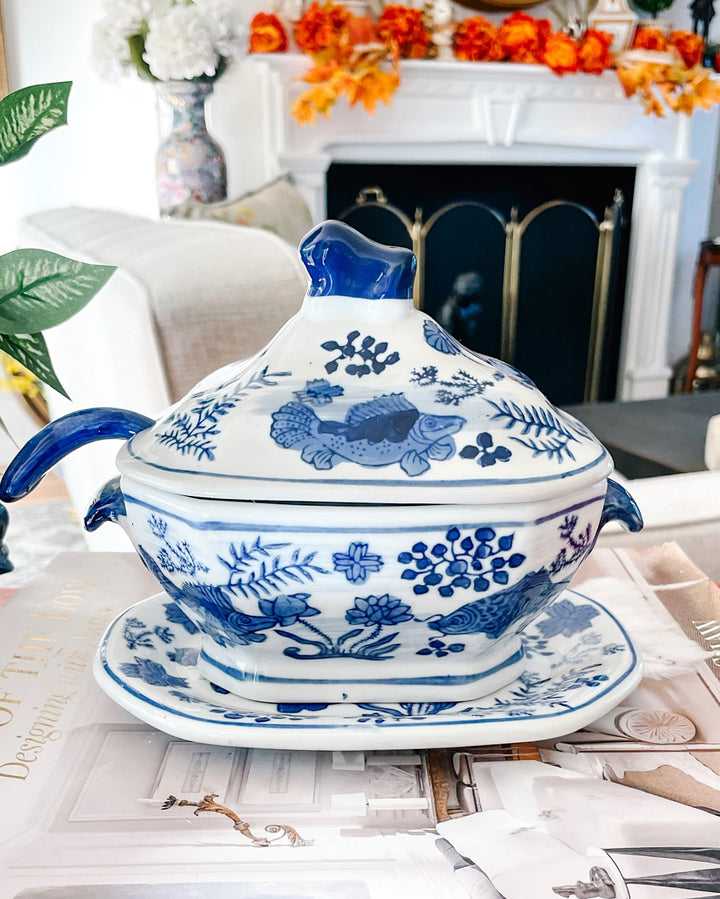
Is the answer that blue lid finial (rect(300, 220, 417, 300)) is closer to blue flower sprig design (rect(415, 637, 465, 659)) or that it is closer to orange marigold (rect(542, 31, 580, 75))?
blue flower sprig design (rect(415, 637, 465, 659))

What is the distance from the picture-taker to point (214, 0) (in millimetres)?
1938

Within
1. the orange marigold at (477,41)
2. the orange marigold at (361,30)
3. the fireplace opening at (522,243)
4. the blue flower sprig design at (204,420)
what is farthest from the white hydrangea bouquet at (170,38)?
the blue flower sprig design at (204,420)

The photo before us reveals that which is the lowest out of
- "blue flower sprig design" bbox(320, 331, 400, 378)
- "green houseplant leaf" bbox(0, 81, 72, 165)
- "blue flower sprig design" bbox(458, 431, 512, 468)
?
"blue flower sprig design" bbox(458, 431, 512, 468)

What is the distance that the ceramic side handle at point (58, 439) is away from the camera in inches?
17.4

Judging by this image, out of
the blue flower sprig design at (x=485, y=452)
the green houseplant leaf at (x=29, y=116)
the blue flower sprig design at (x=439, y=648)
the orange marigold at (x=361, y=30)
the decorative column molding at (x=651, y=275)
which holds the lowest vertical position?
the decorative column molding at (x=651, y=275)

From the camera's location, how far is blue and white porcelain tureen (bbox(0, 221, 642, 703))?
38 cm

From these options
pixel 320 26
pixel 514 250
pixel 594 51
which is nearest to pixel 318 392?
pixel 320 26

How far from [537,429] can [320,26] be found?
2.43 meters

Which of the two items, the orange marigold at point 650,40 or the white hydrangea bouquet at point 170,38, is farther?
the orange marigold at point 650,40

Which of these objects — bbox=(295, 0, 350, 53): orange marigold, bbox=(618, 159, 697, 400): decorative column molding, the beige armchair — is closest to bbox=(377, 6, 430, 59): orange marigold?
bbox=(295, 0, 350, 53): orange marigold

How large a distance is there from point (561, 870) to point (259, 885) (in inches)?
4.4

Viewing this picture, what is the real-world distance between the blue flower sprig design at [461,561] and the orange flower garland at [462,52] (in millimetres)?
2359

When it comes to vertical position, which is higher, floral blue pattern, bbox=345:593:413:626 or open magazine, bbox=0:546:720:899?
floral blue pattern, bbox=345:593:413:626

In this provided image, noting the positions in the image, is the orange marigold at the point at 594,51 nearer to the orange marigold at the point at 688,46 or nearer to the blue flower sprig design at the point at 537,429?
the orange marigold at the point at 688,46
